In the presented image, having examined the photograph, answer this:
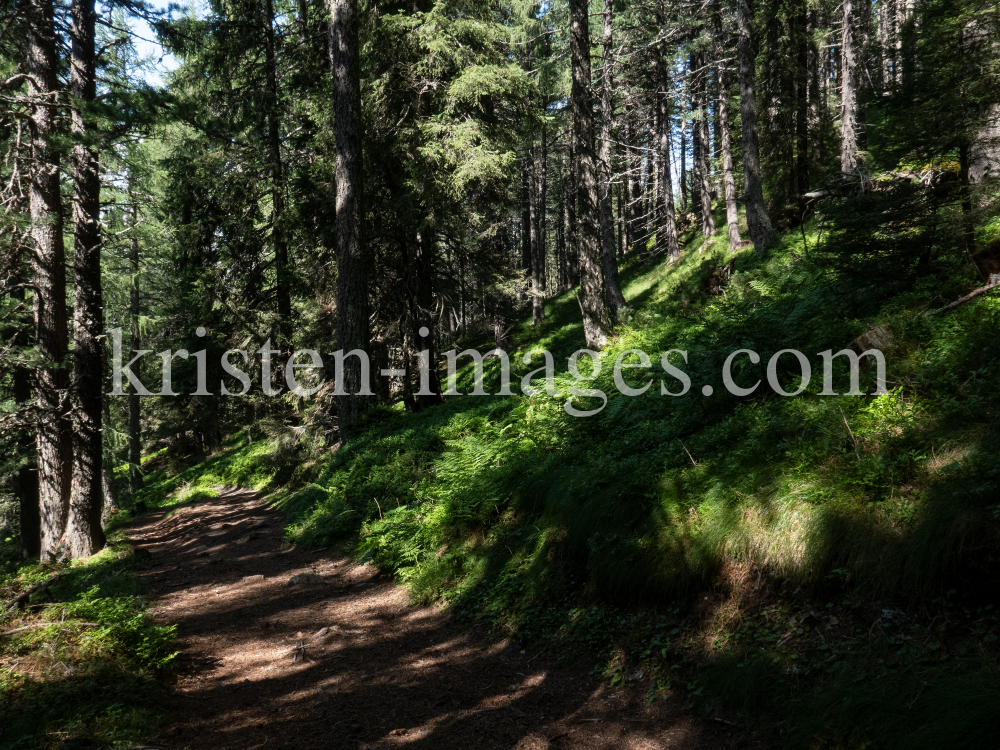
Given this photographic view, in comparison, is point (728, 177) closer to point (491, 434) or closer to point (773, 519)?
point (491, 434)

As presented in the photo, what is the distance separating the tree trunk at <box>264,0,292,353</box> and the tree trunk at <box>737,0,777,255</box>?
1167 cm

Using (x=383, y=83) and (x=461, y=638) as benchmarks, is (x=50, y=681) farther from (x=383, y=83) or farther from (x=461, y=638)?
(x=383, y=83)

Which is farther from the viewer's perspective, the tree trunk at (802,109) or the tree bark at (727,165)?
the tree bark at (727,165)

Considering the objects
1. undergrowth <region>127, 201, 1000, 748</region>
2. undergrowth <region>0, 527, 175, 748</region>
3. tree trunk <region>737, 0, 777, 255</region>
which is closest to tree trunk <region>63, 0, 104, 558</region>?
undergrowth <region>0, 527, 175, 748</region>

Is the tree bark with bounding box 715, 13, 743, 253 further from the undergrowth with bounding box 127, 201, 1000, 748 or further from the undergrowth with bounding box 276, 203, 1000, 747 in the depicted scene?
the undergrowth with bounding box 276, 203, 1000, 747

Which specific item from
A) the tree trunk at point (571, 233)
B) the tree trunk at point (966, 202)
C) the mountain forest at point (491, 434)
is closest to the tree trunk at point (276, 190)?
the mountain forest at point (491, 434)

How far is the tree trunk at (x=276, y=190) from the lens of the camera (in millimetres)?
15781

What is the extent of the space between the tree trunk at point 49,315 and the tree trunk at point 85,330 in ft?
0.58

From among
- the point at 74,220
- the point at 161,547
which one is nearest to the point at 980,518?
the point at 74,220

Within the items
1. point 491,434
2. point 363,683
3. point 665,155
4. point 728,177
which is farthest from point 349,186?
point 665,155

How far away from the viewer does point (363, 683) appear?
516cm

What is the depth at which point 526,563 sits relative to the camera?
6219 mm

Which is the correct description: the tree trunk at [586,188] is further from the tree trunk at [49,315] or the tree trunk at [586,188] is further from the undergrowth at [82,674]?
the undergrowth at [82,674]

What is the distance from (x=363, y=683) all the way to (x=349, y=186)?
9912mm
